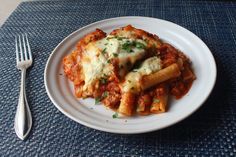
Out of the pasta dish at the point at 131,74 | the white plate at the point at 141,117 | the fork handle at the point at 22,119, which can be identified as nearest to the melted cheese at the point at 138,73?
the pasta dish at the point at 131,74

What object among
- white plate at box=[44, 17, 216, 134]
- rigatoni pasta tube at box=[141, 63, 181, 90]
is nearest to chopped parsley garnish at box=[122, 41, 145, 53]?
rigatoni pasta tube at box=[141, 63, 181, 90]

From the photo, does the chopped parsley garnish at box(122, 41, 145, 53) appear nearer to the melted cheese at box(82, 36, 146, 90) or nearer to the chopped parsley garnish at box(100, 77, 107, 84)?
the melted cheese at box(82, 36, 146, 90)

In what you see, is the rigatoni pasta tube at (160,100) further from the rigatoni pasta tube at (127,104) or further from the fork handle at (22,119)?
the fork handle at (22,119)

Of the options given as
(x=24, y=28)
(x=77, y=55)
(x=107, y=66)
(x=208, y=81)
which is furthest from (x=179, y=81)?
(x=24, y=28)

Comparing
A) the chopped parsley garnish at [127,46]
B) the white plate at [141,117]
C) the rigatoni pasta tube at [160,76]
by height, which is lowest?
the white plate at [141,117]

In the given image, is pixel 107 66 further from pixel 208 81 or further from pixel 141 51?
pixel 208 81

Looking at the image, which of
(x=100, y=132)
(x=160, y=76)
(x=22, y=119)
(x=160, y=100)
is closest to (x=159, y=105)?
(x=160, y=100)
